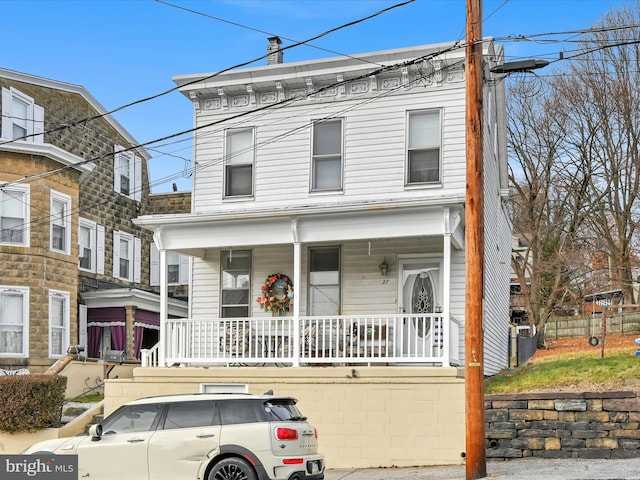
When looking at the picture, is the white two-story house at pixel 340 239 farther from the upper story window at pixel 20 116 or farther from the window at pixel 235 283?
the upper story window at pixel 20 116

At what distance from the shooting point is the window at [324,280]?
19.4 m

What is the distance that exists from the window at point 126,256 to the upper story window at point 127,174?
5.45 ft

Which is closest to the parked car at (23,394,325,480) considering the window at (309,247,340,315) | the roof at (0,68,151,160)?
the window at (309,247,340,315)

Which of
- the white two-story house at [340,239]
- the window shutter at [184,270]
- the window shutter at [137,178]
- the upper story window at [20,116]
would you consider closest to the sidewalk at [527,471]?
the white two-story house at [340,239]

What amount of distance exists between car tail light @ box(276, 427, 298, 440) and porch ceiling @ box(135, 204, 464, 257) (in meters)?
6.06

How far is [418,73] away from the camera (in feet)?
62.7

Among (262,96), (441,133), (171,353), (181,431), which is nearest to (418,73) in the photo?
(441,133)

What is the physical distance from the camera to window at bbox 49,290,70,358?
2538 centimetres

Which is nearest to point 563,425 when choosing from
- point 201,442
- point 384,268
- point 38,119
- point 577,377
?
point 577,377

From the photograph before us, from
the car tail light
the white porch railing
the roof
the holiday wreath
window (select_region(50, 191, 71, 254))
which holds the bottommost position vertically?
the car tail light

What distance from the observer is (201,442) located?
1209 centimetres

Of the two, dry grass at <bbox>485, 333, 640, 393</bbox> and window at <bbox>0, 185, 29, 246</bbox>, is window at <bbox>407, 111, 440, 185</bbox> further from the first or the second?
window at <bbox>0, 185, 29, 246</bbox>

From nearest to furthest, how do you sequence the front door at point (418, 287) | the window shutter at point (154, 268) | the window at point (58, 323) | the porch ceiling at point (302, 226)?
the porch ceiling at point (302, 226) → the front door at point (418, 287) → the window at point (58, 323) → the window shutter at point (154, 268)

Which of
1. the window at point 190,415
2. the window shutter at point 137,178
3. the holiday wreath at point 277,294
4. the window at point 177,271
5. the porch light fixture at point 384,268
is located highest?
the window shutter at point 137,178
